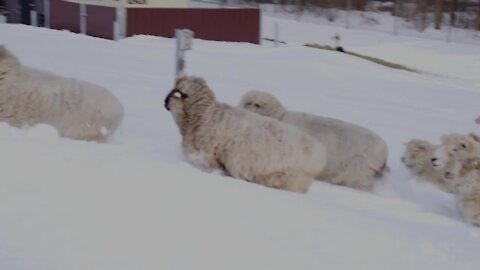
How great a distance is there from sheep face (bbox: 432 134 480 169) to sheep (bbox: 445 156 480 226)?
6 cm

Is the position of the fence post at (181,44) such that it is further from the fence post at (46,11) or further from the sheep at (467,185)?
the fence post at (46,11)

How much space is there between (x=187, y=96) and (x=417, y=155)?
3.44 m

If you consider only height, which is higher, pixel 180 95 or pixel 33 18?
pixel 180 95

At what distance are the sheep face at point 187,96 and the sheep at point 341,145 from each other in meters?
1.31

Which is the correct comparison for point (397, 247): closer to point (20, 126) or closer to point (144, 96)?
point (20, 126)

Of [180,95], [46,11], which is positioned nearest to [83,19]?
[46,11]

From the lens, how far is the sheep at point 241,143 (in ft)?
22.1

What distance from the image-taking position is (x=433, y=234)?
5.46 meters

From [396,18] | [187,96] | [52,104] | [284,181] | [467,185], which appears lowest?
[396,18]

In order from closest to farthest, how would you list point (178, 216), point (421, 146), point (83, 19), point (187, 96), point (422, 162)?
point (178, 216)
point (187, 96)
point (422, 162)
point (421, 146)
point (83, 19)

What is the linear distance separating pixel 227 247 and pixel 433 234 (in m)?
1.86

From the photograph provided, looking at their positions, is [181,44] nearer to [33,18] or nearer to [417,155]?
[417,155]

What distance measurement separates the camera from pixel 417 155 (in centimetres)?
912

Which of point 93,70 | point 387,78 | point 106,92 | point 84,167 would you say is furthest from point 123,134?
point 387,78
